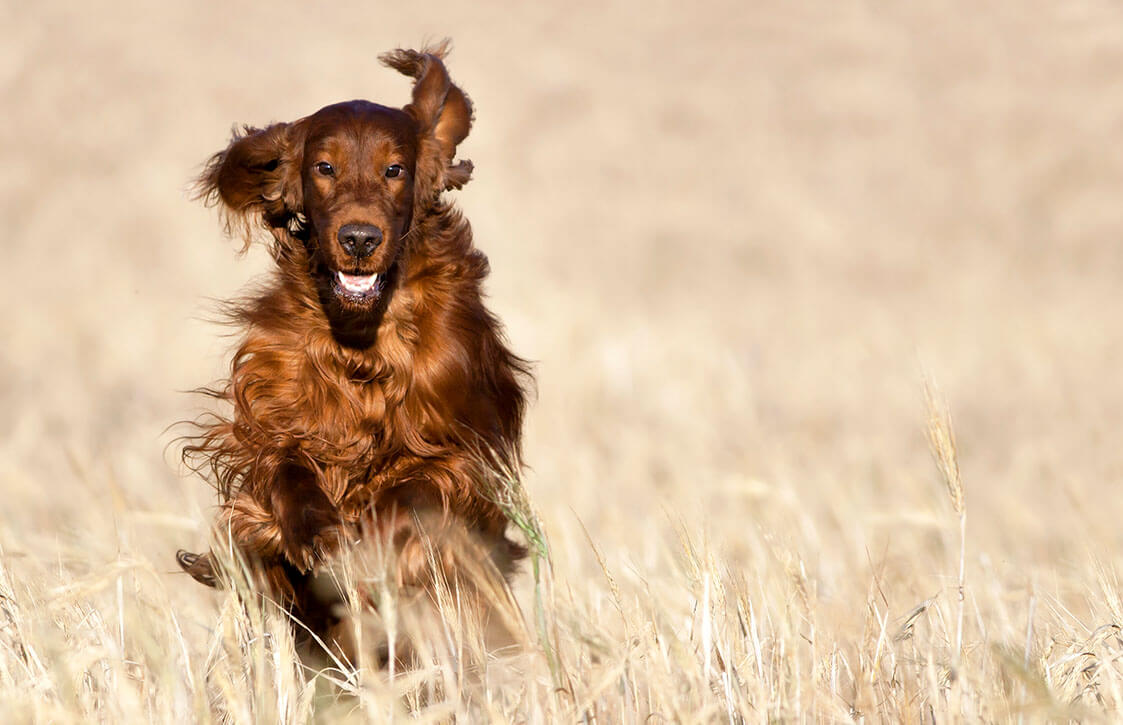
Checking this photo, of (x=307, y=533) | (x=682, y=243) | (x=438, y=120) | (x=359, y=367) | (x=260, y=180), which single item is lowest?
(x=307, y=533)

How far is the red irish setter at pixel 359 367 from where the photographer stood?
389 cm

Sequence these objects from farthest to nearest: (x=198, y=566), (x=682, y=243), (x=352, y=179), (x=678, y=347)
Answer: (x=682, y=243) < (x=678, y=347) < (x=198, y=566) < (x=352, y=179)

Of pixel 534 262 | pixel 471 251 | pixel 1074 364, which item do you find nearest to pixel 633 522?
pixel 471 251

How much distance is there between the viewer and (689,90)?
65.1 feet

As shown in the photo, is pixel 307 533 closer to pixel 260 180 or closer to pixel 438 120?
pixel 260 180

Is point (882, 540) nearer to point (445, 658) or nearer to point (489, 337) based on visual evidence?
point (489, 337)

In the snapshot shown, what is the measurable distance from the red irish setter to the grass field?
0.96 feet

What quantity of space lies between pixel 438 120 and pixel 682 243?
1260cm

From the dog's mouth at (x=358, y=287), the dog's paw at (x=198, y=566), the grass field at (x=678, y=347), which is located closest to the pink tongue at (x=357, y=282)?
the dog's mouth at (x=358, y=287)

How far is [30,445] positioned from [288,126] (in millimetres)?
4921

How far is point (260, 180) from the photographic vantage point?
430 cm

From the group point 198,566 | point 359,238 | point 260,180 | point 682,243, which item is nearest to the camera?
point 359,238

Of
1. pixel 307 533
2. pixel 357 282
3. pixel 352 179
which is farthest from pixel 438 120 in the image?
pixel 307 533

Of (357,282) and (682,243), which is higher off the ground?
(682,243)
